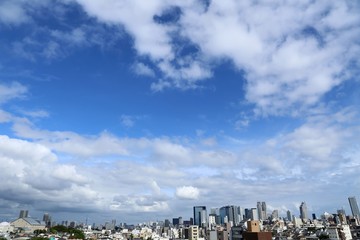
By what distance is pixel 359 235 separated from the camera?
127 metres

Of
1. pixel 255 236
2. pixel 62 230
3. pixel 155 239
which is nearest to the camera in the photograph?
pixel 255 236

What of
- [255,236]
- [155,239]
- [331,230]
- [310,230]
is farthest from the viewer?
[155,239]

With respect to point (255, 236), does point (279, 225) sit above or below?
above

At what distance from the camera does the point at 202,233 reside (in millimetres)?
198875

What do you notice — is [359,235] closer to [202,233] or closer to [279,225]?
[279,225]

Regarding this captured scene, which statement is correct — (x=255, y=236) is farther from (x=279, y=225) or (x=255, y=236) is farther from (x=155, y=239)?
(x=279, y=225)

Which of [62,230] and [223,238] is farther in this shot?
[62,230]

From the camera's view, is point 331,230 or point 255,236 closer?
point 255,236

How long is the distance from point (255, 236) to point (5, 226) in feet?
571

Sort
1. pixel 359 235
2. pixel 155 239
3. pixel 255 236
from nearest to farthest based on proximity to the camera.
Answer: pixel 255 236
pixel 359 235
pixel 155 239

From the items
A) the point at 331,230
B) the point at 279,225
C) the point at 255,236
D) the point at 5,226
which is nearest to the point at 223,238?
the point at 331,230

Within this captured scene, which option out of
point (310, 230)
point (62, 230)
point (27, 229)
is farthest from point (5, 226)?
point (310, 230)

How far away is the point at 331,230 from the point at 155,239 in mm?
94929

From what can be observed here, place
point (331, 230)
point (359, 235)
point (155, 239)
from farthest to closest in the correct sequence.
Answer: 1. point (155, 239)
2. point (359, 235)
3. point (331, 230)
